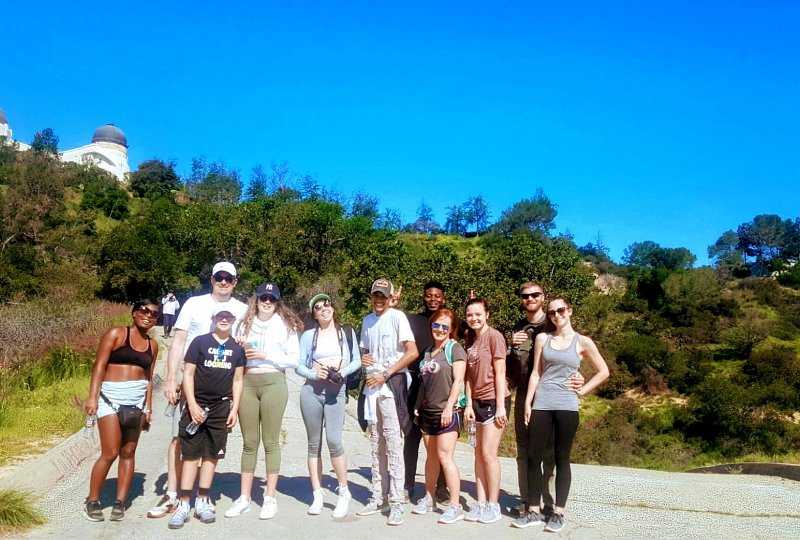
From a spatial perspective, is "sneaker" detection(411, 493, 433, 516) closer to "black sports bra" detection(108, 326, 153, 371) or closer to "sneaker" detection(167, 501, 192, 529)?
"sneaker" detection(167, 501, 192, 529)

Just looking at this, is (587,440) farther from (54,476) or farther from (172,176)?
(172,176)

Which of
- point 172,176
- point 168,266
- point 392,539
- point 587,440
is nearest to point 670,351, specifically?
point 587,440

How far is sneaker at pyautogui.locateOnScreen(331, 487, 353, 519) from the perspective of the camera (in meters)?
4.91

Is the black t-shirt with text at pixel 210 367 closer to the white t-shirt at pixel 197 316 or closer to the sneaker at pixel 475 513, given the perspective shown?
the white t-shirt at pixel 197 316

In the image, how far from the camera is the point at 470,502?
211 inches

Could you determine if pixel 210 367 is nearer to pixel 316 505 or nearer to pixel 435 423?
pixel 316 505

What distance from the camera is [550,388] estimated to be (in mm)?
4781

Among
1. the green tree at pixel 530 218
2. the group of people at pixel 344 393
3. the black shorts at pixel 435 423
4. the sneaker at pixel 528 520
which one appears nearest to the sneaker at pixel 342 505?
the group of people at pixel 344 393

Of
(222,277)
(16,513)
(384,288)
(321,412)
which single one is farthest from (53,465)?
(384,288)

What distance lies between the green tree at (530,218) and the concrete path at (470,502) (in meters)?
87.5

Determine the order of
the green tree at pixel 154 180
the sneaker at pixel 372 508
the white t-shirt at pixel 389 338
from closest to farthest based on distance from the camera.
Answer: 1. the sneaker at pixel 372 508
2. the white t-shirt at pixel 389 338
3. the green tree at pixel 154 180

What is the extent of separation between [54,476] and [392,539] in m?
3.25

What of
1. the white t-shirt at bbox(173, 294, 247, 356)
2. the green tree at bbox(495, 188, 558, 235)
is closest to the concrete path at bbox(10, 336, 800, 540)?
the white t-shirt at bbox(173, 294, 247, 356)

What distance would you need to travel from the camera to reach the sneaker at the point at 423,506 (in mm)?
5000
